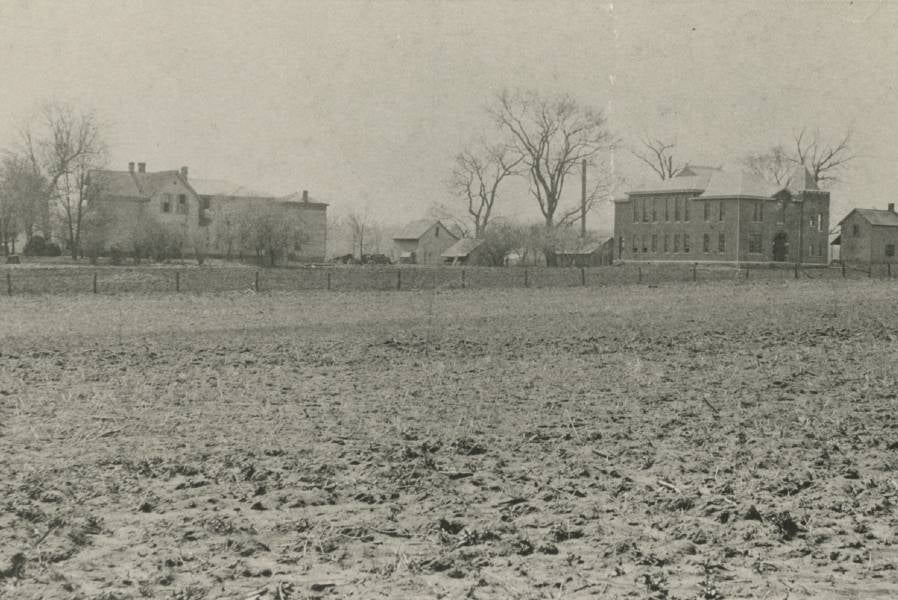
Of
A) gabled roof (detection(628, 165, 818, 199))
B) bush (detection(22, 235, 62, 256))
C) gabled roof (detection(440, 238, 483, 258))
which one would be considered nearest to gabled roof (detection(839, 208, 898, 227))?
gabled roof (detection(628, 165, 818, 199))

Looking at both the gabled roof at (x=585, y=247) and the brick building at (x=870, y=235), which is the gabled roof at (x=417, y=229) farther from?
the brick building at (x=870, y=235)

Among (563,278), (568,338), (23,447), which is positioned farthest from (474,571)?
(563,278)

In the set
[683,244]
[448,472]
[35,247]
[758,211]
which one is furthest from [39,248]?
[448,472]

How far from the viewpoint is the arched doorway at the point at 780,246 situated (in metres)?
77.6

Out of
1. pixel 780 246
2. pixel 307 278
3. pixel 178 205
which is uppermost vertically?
pixel 178 205

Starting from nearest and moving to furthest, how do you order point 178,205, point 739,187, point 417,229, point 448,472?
point 448,472 → point 739,187 → point 178,205 → point 417,229

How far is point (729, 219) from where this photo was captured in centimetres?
7650

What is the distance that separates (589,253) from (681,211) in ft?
38.6

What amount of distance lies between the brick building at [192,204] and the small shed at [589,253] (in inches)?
887

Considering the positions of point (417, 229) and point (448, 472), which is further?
point (417, 229)

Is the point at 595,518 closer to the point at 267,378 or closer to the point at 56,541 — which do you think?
the point at 56,541

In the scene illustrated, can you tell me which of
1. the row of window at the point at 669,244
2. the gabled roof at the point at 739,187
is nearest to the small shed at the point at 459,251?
the row of window at the point at 669,244

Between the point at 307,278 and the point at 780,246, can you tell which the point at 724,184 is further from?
the point at 307,278

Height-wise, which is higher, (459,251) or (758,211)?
(758,211)
